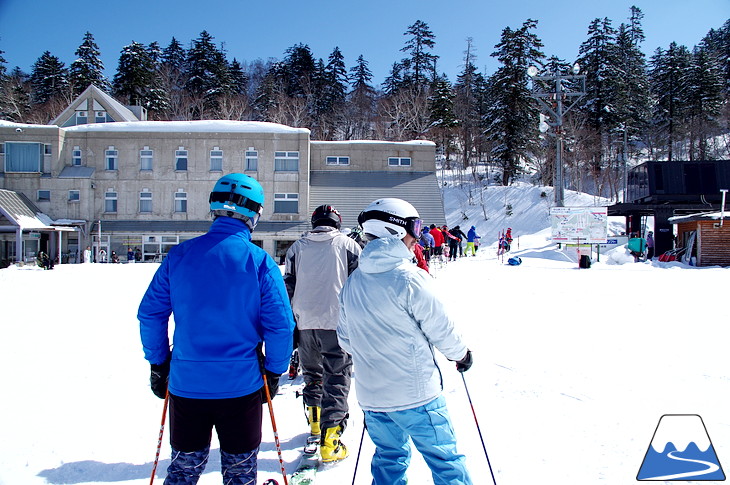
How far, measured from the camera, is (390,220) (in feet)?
8.13

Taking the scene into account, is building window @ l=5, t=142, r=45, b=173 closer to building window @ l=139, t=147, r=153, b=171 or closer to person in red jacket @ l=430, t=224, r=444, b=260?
building window @ l=139, t=147, r=153, b=171

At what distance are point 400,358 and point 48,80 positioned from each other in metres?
36.8

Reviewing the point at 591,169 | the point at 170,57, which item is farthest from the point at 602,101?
the point at 170,57

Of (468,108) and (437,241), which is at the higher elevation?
(468,108)

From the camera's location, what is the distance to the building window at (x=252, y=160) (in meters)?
31.3

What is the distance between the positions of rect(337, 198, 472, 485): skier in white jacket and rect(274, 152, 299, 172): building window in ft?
98.6

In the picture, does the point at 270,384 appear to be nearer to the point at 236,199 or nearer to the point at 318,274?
the point at 236,199

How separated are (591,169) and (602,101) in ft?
22.0

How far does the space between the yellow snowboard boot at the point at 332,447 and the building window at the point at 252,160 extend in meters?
29.6

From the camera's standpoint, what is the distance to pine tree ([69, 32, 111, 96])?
86.1ft

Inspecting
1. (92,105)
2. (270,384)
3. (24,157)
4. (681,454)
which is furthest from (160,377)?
(92,105)

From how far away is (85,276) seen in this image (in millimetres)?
15570

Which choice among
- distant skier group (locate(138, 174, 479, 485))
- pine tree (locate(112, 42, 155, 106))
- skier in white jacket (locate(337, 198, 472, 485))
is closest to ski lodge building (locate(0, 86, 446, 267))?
pine tree (locate(112, 42, 155, 106))

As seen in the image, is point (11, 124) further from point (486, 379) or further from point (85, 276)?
point (486, 379)
